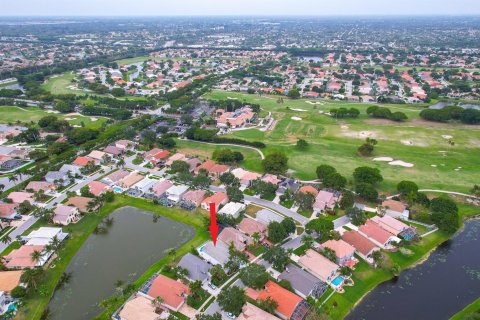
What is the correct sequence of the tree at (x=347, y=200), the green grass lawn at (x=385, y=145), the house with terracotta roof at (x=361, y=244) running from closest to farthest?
the house with terracotta roof at (x=361, y=244)
the tree at (x=347, y=200)
the green grass lawn at (x=385, y=145)

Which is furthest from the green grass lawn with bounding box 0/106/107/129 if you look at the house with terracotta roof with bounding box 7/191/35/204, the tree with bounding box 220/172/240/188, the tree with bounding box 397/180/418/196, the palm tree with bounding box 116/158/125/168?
the tree with bounding box 397/180/418/196

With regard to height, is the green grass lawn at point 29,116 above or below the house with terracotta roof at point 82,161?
below

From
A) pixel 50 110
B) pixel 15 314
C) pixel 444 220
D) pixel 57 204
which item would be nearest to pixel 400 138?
pixel 444 220

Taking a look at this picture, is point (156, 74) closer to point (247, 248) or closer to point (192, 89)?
point (192, 89)

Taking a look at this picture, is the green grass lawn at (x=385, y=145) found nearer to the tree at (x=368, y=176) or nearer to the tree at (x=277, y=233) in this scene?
the tree at (x=368, y=176)

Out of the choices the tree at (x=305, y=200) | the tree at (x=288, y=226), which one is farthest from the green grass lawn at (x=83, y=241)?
the tree at (x=305, y=200)

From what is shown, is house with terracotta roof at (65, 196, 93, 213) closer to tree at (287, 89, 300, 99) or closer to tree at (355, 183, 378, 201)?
tree at (355, 183, 378, 201)

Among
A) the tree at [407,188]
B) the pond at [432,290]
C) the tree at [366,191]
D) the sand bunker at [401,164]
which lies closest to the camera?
the pond at [432,290]
